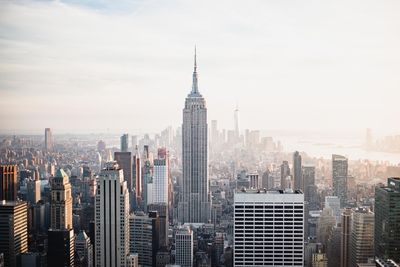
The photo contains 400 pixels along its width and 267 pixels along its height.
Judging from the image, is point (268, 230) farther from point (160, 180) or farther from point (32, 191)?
point (160, 180)

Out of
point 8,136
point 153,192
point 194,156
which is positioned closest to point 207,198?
point 194,156

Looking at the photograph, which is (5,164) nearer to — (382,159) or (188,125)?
(382,159)

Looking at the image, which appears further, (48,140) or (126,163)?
(126,163)

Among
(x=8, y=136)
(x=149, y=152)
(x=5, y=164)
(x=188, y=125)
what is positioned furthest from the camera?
(x=188, y=125)

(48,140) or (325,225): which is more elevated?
(48,140)

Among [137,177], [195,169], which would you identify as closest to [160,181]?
[137,177]

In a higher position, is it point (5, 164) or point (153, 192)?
point (5, 164)
